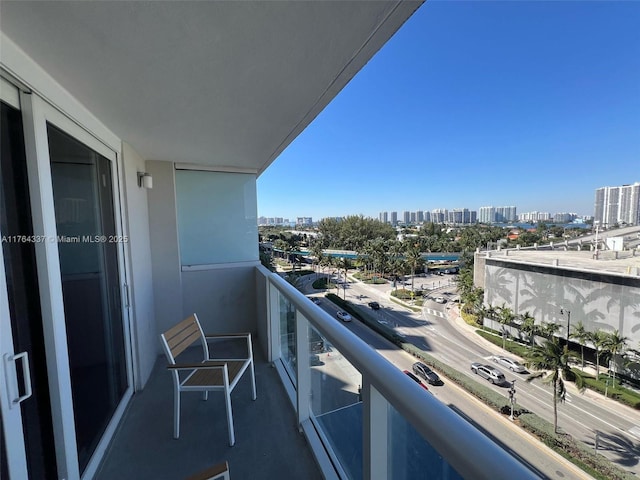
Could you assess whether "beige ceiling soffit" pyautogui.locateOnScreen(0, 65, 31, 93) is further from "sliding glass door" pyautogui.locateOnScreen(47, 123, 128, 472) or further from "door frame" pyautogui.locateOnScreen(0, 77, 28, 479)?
"door frame" pyautogui.locateOnScreen(0, 77, 28, 479)

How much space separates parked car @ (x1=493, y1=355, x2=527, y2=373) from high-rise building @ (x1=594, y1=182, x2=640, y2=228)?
324 centimetres

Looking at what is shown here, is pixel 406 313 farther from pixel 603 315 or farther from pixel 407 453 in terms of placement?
pixel 407 453

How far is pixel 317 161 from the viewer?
20.3 metres

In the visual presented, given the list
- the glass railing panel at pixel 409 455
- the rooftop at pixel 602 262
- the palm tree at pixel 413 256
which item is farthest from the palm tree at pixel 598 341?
the palm tree at pixel 413 256

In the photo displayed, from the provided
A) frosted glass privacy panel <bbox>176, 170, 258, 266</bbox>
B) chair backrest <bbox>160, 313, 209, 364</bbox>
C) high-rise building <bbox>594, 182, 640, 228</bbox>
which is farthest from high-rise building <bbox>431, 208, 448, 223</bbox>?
chair backrest <bbox>160, 313, 209, 364</bbox>

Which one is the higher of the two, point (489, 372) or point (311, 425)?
point (311, 425)

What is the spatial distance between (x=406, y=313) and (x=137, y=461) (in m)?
8.34

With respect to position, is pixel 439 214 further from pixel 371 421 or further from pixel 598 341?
pixel 371 421

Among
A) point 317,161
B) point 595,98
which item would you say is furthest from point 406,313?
point 317,161

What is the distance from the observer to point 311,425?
1.73 metres

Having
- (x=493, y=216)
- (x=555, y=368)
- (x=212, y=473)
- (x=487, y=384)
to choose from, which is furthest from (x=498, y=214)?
(x=212, y=473)

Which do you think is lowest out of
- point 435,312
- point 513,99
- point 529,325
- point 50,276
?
point 435,312

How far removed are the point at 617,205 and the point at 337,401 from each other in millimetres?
6419

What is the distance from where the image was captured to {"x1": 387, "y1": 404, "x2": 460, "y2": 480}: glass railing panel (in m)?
0.65
